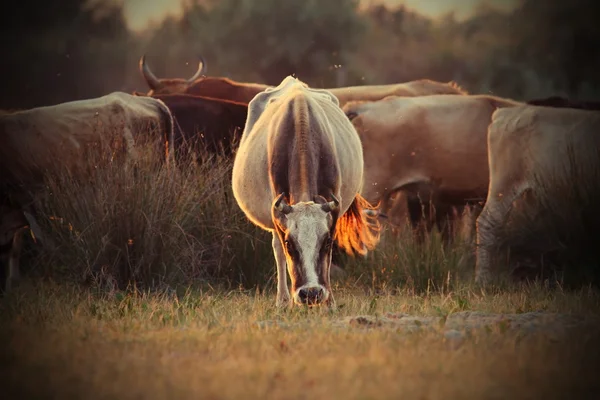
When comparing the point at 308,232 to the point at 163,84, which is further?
the point at 163,84

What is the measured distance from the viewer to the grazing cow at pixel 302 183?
24.6 ft

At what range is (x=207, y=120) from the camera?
12008 millimetres

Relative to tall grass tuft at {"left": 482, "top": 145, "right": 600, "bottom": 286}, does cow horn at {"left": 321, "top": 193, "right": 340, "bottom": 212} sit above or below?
above

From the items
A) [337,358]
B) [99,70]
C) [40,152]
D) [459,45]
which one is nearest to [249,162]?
[40,152]

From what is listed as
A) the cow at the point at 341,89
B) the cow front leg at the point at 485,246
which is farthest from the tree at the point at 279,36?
the cow front leg at the point at 485,246

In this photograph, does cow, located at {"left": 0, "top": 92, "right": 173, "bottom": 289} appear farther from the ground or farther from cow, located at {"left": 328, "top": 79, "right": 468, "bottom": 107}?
cow, located at {"left": 328, "top": 79, "right": 468, "bottom": 107}

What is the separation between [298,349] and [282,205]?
179 cm

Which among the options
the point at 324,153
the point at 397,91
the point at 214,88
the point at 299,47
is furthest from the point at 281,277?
the point at 299,47

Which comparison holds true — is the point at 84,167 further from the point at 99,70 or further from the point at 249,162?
the point at 99,70

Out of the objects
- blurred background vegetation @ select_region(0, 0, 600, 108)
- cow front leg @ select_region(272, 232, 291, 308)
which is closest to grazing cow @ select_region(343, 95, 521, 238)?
cow front leg @ select_region(272, 232, 291, 308)

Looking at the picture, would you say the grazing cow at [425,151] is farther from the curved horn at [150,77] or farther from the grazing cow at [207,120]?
the curved horn at [150,77]

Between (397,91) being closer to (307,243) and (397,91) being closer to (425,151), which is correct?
(425,151)

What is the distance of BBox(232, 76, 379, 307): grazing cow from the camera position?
24.6ft

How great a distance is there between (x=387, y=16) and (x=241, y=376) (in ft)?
120
